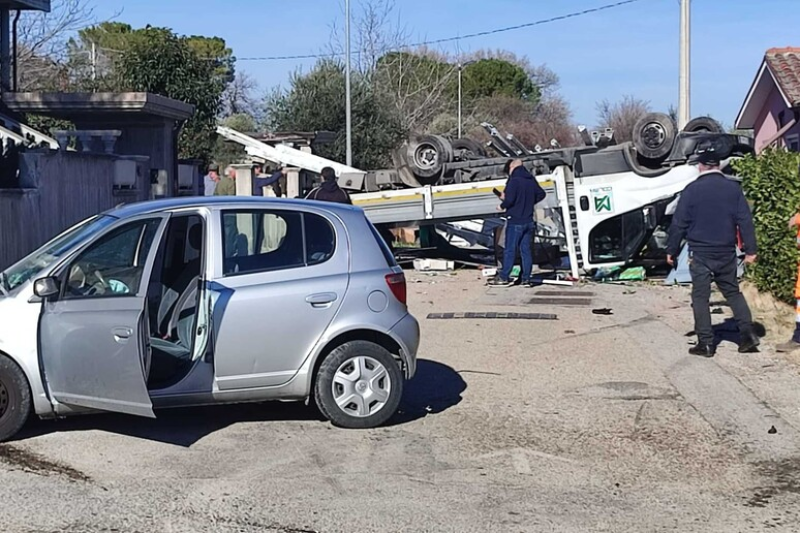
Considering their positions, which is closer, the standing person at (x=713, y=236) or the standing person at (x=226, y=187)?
the standing person at (x=713, y=236)

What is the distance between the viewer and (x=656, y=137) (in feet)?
56.2

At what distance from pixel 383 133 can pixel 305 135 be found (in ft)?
27.1

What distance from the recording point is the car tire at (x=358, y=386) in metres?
7.80

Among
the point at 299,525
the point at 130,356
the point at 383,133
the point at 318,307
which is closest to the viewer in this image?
the point at 299,525

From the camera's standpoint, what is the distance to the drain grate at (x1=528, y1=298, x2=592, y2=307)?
14789 millimetres

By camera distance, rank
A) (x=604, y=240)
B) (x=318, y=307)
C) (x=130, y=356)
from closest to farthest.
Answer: (x=130, y=356) < (x=318, y=307) < (x=604, y=240)

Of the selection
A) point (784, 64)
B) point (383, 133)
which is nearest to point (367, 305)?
point (784, 64)

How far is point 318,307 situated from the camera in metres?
7.72

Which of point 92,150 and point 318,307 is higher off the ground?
point 92,150

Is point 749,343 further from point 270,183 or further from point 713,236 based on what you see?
point 270,183

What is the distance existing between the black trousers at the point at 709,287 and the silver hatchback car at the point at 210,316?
3.73 metres

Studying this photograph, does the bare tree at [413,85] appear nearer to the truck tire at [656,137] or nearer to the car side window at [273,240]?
the truck tire at [656,137]

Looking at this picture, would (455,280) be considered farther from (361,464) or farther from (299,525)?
(299,525)

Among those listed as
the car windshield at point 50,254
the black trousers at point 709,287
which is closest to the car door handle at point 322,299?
the car windshield at point 50,254
